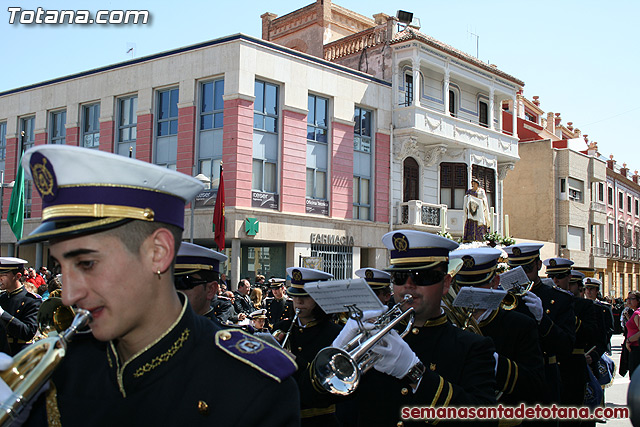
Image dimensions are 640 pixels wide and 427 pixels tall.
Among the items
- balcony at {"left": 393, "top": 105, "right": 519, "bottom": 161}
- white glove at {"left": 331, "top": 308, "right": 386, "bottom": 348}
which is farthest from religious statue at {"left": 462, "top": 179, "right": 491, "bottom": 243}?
white glove at {"left": 331, "top": 308, "right": 386, "bottom": 348}

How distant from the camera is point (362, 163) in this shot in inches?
1096

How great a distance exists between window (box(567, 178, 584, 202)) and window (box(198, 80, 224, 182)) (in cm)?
2739

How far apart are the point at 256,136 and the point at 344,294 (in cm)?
2093

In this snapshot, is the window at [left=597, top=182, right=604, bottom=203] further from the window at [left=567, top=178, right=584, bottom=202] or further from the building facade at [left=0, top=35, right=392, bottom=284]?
the building facade at [left=0, top=35, right=392, bottom=284]

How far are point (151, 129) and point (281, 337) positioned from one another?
2105 centimetres

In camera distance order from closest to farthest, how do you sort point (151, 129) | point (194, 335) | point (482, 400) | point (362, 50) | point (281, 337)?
point (194, 335) < point (482, 400) < point (281, 337) < point (151, 129) < point (362, 50)

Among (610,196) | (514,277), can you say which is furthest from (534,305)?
(610,196)

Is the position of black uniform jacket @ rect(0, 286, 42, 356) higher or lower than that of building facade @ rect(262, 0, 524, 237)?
lower

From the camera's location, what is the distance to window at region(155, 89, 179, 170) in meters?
25.4

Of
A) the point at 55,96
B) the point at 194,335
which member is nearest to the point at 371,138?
the point at 55,96

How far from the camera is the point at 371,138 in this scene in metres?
28.2

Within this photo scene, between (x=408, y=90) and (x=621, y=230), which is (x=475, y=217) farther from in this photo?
(x=621, y=230)

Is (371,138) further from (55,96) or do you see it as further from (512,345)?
(512,345)

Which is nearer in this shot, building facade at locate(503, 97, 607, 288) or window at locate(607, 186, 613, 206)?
building facade at locate(503, 97, 607, 288)
